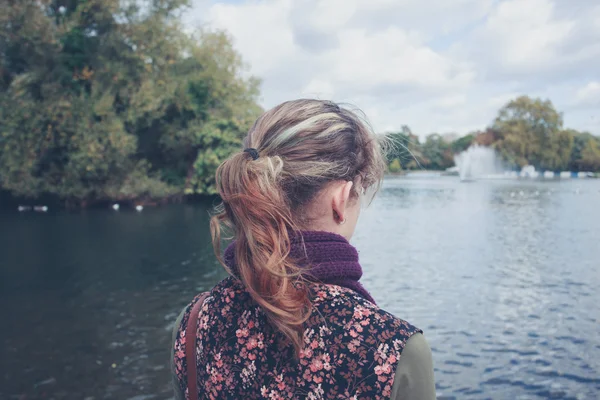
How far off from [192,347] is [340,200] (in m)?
0.66

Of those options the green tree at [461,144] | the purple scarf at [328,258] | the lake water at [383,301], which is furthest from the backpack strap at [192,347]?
the green tree at [461,144]

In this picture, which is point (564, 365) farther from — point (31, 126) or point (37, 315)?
point (31, 126)

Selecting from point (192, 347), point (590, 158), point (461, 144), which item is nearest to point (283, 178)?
point (192, 347)

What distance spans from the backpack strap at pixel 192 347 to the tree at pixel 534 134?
Result: 357ft

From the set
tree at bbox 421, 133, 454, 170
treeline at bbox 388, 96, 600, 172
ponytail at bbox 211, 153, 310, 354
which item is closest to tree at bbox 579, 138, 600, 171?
treeline at bbox 388, 96, 600, 172

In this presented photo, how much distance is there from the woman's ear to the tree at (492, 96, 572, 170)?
4275 inches

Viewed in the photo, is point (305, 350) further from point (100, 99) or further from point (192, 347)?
point (100, 99)

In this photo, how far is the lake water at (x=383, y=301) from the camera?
8.55 metres

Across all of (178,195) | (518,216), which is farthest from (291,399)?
(178,195)

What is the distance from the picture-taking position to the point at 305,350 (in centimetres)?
142

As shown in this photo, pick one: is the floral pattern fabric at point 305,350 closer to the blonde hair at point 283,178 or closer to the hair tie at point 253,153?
the blonde hair at point 283,178

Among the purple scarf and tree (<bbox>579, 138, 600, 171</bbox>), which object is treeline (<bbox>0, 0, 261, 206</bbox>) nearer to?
the purple scarf

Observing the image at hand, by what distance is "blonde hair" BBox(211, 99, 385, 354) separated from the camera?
152cm

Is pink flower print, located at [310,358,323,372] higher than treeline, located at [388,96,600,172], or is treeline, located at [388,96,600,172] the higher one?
treeline, located at [388,96,600,172]
